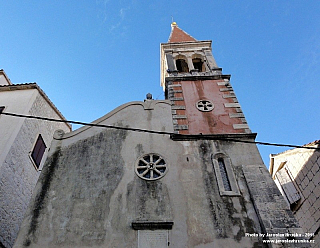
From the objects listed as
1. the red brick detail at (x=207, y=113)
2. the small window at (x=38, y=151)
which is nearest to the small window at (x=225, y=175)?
the red brick detail at (x=207, y=113)

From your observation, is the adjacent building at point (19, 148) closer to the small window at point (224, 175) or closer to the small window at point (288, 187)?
the small window at point (224, 175)

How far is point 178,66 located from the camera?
702 inches

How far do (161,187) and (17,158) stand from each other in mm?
7208

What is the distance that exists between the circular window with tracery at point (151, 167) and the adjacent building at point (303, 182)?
6670 mm

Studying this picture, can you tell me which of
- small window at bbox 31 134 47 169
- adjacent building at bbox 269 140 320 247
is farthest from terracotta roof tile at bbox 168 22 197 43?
small window at bbox 31 134 47 169

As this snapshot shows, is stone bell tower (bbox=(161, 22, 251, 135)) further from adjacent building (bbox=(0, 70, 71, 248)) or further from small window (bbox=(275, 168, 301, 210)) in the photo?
adjacent building (bbox=(0, 70, 71, 248))

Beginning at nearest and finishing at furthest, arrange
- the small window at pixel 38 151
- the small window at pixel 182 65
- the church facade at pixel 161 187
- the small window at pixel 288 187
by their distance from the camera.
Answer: the church facade at pixel 161 187
the small window at pixel 288 187
the small window at pixel 38 151
the small window at pixel 182 65

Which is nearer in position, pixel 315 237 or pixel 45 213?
pixel 45 213

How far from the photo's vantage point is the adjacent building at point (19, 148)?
465 inches

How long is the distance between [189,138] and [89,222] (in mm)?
4627

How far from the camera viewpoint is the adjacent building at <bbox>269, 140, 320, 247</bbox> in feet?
40.2

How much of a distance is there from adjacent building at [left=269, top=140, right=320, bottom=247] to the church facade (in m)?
4.19

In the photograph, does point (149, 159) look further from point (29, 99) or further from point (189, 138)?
point (29, 99)

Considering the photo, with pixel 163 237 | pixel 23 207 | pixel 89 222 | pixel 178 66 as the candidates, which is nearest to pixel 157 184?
pixel 163 237
